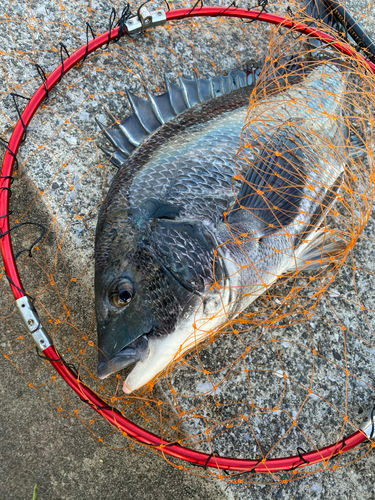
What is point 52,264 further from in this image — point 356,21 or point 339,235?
point 356,21

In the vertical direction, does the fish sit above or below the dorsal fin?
below

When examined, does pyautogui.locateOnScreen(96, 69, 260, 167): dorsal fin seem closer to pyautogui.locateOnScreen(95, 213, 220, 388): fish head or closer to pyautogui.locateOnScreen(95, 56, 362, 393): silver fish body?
pyautogui.locateOnScreen(95, 56, 362, 393): silver fish body

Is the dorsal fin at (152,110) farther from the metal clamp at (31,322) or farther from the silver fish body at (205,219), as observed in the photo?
the metal clamp at (31,322)

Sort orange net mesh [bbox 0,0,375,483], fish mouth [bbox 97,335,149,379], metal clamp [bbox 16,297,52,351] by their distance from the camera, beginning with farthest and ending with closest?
orange net mesh [bbox 0,0,375,483] < metal clamp [bbox 16,297,52,351] < fish mouth [bbox 97,335,149,379]

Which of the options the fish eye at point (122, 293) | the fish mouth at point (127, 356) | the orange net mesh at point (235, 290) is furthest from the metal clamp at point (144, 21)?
the fish mouth at point (127, 356)

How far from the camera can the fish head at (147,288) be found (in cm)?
167

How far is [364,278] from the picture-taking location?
2514 mm

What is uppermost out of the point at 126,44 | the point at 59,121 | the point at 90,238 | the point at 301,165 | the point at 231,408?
the point at 126,44

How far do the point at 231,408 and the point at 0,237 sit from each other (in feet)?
5.18

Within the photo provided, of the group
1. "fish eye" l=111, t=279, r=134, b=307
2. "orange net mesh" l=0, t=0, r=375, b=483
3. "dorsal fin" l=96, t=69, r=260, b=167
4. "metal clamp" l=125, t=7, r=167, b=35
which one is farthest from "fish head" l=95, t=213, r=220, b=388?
"metal clamp" l=125, t=7, r=167, b=35

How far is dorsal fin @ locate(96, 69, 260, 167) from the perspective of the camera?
90.0 inches

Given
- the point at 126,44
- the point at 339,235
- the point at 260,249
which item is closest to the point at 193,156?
the point at 260,249

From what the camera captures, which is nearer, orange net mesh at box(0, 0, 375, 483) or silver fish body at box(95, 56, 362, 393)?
silver fish body at box(95, 56, 362, 393)

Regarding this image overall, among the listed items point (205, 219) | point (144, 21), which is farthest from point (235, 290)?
point (144, 21)
